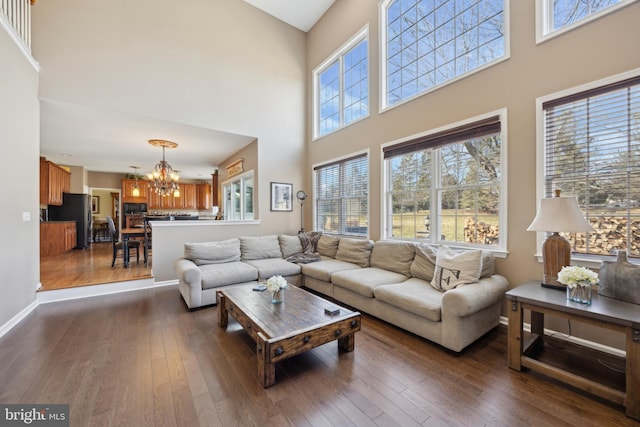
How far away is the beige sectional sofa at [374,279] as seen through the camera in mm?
2354

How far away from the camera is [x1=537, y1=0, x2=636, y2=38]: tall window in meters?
2.28

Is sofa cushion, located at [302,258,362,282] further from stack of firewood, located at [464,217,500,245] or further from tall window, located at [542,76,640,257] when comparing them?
tall window, located at [542,76,640,257]

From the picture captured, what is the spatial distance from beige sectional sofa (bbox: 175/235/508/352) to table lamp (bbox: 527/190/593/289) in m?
0.48

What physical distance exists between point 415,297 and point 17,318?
14.5 feet

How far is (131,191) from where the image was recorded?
919 centimetres

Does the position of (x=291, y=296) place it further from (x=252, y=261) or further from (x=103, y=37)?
(x=103, y=37)

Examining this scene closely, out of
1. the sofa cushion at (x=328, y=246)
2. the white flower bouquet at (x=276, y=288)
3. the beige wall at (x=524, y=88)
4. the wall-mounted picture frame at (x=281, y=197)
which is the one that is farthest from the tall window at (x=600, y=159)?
the wall-mounted picture frame at (x=281, y=197)

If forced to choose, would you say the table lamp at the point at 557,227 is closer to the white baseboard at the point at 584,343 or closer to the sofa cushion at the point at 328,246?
the white baseboard at the point at 584,343

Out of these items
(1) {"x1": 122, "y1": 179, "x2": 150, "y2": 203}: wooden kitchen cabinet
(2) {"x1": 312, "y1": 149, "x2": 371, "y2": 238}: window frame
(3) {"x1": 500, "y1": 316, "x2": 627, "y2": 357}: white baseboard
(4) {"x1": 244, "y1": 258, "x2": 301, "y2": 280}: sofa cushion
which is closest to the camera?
(3) {"x1": 500, "y1": 316, "x2": 627, "y2": 357}: white baseboard

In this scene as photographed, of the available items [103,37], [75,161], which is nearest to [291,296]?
[103,37]

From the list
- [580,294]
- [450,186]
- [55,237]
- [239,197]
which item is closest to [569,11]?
[450,186]

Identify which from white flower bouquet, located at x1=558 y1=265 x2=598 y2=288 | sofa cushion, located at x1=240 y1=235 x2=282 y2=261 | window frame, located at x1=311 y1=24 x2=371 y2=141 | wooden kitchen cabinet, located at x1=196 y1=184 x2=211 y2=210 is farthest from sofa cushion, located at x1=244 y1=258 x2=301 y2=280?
wooden kitchen cabinet, located at x1=196 y1=184 x2=211 y2=210

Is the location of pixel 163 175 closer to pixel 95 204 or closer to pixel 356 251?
pixel 356 251

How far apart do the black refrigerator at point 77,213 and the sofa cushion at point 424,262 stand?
9117mm
